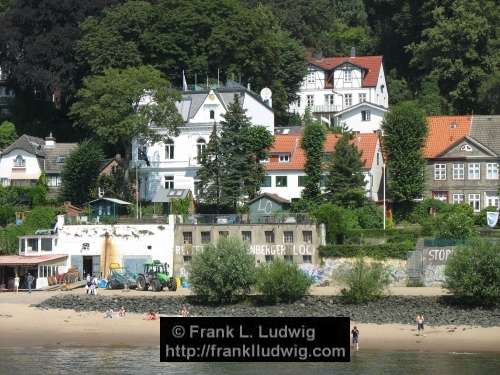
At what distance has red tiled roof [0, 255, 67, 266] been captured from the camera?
274 ft

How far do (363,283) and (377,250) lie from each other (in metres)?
7.66

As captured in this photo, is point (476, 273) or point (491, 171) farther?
point (491, 171)

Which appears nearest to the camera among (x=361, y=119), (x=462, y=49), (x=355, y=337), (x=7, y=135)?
(x=355, y=337)

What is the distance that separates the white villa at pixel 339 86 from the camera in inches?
4663

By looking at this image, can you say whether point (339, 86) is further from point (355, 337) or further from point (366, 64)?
point (355, 337)

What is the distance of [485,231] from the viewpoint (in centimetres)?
8500

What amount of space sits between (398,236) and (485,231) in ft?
18.1

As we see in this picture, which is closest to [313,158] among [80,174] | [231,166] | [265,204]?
[265,204]

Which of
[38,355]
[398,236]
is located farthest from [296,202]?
[38,355]

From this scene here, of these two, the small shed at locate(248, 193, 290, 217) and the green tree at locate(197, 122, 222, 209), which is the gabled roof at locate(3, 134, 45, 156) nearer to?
the green tree at locate(197, 122, 222, 209)

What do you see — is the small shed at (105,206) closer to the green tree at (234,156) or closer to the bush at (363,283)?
the green tree at (234,156)

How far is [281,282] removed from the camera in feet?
247

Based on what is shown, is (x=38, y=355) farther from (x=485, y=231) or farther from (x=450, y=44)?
(x=450, y=44)

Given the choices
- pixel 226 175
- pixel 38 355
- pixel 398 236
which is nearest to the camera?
pixel 38 355
